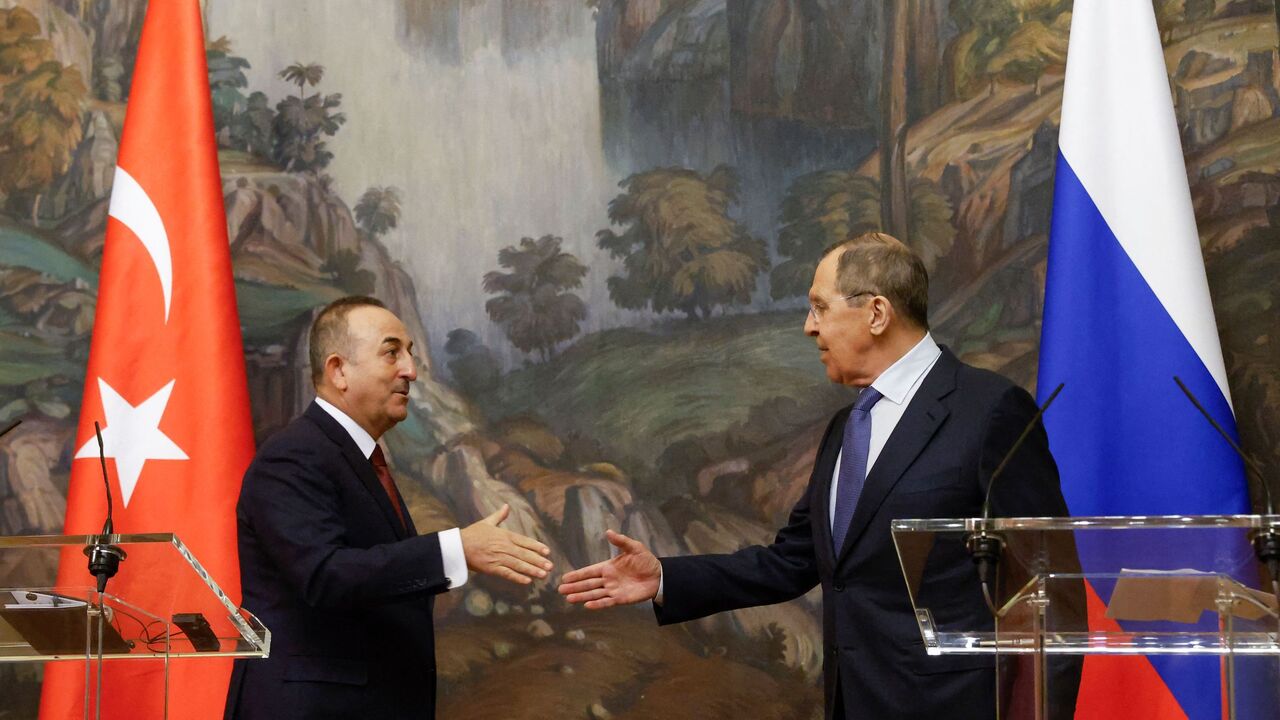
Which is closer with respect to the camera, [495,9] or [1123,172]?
[1123,172]

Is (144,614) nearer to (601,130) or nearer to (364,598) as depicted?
(364,598)

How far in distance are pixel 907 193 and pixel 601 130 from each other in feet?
4.04

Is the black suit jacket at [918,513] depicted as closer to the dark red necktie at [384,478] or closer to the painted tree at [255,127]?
the dark red necktie at [384,478]

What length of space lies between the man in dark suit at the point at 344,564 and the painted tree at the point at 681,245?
1.36 m

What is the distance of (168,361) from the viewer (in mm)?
5094

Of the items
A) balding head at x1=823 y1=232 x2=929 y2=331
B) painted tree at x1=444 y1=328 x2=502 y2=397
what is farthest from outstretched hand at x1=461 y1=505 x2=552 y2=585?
painted tree at x1=444 y1=328 x2=502 y2=397

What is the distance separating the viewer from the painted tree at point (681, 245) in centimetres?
544

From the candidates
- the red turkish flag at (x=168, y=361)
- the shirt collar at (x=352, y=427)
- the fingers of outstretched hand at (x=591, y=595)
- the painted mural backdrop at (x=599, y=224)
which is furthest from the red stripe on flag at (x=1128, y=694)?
the red turkish flag at (x=168, y=361)

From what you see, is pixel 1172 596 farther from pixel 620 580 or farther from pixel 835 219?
pixel 835 219

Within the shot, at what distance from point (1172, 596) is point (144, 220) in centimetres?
392

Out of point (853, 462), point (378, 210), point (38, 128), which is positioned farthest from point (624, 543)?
point (38, 128)

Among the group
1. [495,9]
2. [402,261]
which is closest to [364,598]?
[402,261]

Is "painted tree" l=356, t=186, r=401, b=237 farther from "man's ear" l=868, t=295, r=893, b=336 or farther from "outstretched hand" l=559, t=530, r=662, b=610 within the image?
"man's ear" l=868, t=295, r=893, b=336

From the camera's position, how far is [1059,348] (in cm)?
488
